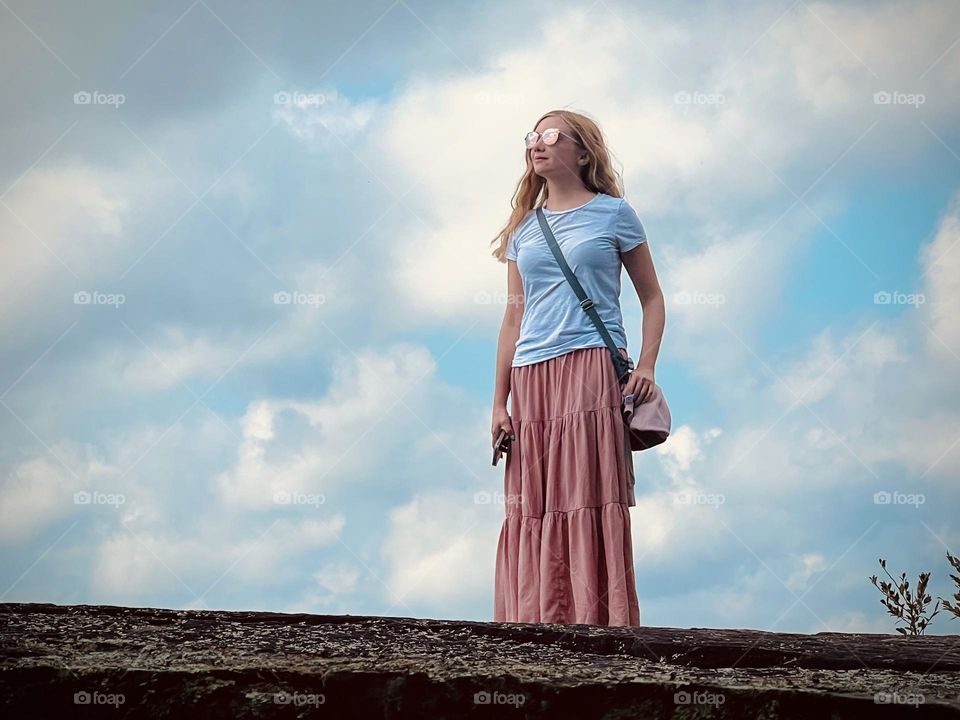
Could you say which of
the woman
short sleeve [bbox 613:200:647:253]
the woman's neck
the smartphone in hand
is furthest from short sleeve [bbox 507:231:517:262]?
the smartphone in hand

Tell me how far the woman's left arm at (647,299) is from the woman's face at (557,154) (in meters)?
0.47

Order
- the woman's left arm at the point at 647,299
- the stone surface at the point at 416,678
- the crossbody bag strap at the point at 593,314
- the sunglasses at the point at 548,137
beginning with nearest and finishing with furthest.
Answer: the stone surface at the point at 416,678 < the crossbody bag strap at the point at 593,314 < the woman's left arm at the point at 647,299 < the sunglasses at the point at 548,137

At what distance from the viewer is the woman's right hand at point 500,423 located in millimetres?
4742

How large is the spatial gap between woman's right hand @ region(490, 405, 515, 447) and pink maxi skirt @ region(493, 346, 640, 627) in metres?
0.03

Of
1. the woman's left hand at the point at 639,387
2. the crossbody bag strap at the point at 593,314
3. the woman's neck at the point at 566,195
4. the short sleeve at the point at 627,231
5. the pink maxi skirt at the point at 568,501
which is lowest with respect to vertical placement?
the pink maxi skirt at the point at 568,501

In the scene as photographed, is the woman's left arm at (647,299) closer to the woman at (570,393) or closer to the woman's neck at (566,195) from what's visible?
the woman at (570,393)

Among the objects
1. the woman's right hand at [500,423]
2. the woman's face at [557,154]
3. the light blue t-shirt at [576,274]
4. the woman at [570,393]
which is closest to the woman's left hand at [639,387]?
the woman at [570,393]

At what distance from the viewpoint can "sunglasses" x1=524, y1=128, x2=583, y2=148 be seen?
483cm

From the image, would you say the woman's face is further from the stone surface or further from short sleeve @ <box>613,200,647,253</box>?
the stone surface

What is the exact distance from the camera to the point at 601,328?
15.1 feet

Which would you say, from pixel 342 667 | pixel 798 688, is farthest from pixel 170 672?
pixel 798 688

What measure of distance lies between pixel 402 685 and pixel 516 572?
325 cm

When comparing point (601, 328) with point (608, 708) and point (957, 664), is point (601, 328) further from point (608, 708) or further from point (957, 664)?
point (608, 708)

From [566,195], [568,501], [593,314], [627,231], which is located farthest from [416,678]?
[566,195]
